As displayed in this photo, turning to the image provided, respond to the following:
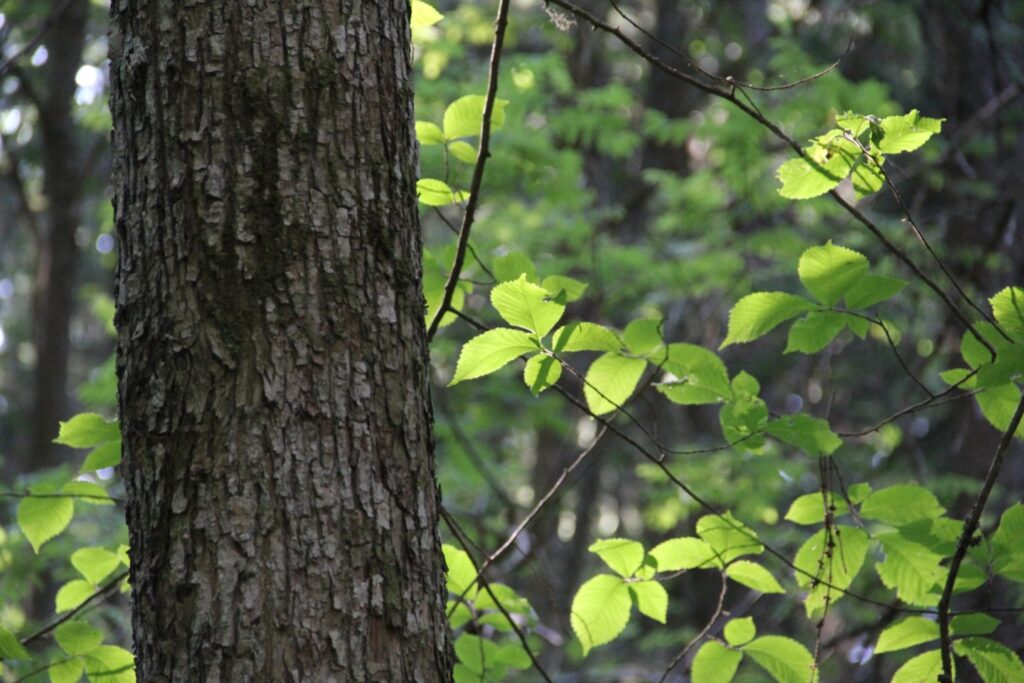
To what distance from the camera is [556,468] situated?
24.2ft

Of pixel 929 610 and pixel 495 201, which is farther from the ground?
pixel 495 201

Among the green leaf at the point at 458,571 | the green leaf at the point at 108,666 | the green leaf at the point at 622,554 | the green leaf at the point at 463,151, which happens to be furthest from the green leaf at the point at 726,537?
the green leaf at the point at 108,666

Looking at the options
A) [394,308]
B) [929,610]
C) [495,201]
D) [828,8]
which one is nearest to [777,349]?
[828,8]

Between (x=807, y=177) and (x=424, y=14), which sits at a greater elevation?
(x=424, y=14)

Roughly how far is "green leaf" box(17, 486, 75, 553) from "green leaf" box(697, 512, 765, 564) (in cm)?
113

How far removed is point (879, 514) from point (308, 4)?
→ 126cm

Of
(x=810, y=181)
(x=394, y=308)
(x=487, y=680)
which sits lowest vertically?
(x=487, y=680)

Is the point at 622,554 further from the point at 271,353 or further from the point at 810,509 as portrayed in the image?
the point at 271,353

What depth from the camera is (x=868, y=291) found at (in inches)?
58.4

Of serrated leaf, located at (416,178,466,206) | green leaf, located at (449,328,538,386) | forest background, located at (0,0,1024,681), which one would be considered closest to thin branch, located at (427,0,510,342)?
green leaf, located at (449,328,538,386)

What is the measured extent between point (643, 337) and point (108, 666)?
1.08 metres

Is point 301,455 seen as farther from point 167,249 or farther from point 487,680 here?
point 487,680

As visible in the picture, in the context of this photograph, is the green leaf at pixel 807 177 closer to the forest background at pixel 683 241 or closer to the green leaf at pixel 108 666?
the forest background at pixel 683 241

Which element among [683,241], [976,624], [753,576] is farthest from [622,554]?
[683,241]
